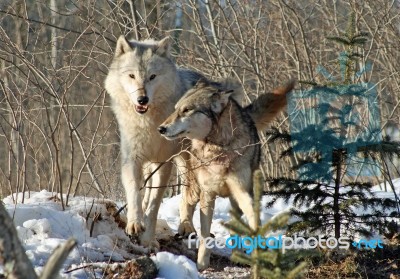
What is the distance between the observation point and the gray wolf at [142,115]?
632cm

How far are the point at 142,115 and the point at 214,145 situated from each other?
90cm

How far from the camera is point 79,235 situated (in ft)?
18.6

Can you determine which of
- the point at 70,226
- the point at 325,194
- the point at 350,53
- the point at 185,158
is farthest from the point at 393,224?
the point at 70,226

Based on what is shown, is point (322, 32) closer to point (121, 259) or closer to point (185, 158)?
point (185, 158)

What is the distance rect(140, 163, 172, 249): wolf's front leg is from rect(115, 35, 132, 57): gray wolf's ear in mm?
1207

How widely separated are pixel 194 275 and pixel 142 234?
5.23 ft

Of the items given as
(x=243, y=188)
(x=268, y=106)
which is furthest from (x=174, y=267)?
(x=268, y=106)

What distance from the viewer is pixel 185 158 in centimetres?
A: 631

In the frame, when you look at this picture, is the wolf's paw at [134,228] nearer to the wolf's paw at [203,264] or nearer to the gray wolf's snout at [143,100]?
the wolf's paw at [203,264]

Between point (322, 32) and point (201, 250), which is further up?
point (322, 32)

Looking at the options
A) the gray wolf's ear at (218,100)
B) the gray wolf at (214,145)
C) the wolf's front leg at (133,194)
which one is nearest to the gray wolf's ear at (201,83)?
the gray wolf at (214,145)

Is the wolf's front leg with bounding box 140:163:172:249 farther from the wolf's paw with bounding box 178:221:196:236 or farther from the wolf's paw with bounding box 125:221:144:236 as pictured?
the wolf's paw with bounding box 178:221:196:236

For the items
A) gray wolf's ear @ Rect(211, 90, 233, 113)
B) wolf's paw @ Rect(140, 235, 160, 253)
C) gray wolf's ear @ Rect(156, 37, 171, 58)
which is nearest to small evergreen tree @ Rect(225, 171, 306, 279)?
gray wolf's ear @ Rect(211, 90, 233, 113)

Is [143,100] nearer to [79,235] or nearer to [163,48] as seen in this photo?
[163,48]
